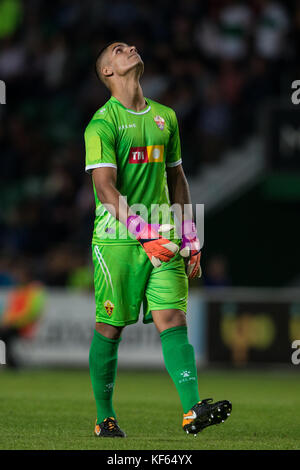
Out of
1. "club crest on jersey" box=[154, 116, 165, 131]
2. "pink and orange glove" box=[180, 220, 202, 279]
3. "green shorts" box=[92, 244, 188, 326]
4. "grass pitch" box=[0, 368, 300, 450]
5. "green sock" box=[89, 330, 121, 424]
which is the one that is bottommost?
"grass pitch" box=[0, 368, 300, 450]

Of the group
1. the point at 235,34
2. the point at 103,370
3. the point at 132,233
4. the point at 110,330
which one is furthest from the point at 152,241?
the point at 235,34

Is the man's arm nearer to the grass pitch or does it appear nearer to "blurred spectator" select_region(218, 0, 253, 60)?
the grass pitch

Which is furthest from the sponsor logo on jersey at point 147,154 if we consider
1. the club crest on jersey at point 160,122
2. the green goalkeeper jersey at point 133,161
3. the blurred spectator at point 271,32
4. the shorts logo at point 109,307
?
the blurred spectator at point 271,32

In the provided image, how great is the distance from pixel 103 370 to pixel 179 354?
55 centimetres

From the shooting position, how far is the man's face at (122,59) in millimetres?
6414

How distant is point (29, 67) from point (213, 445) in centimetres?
1389

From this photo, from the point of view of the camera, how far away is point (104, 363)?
21.1 ft

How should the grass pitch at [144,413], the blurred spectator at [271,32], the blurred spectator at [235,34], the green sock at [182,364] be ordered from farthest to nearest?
the blurred spectator at [235,34]
the blurred spectator at [271,32]
the green sock at [182,364]
the grass pitch at [144,413]

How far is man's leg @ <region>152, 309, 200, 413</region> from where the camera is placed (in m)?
6.09

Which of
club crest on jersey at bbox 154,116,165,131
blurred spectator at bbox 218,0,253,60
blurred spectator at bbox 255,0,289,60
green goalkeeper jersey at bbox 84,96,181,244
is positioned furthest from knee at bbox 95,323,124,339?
blurred spectator at bbox 218,0,253,60

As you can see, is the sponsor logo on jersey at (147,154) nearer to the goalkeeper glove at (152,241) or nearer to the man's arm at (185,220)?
the man's arm at (185,220)

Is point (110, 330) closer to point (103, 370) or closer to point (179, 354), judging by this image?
point (103, 370)

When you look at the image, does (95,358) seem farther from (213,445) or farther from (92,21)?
(92,21)

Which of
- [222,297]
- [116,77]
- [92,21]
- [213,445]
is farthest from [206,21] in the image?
[213,445]
